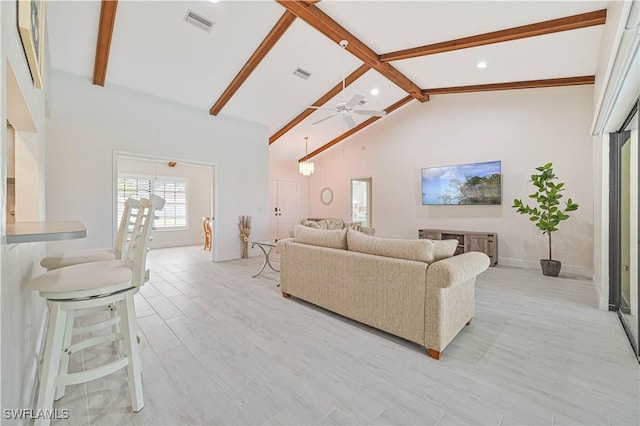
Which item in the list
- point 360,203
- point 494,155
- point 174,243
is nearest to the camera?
point 494,155

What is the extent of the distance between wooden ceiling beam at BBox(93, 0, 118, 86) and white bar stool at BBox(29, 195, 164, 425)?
8.99 ft

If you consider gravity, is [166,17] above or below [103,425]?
above

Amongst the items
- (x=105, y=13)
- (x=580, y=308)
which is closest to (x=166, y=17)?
(x=105, y=13)

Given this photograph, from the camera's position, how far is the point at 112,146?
4.41 meters

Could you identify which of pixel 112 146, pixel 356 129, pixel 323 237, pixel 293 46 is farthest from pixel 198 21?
pixel 356 129

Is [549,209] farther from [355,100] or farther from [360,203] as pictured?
[360,203]

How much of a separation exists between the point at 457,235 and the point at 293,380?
4.83 meters

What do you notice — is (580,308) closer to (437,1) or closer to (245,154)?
(437,1)

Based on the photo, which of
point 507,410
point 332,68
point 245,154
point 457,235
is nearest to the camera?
point 507,410

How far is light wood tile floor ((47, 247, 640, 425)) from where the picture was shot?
1.51 metres

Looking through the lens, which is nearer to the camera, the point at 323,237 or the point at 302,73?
the point at 323,237

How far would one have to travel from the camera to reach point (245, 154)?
614 centimetres

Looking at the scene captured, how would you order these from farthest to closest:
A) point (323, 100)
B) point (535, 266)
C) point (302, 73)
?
point (323, 100) → point (535, 266) → point (302, 73)

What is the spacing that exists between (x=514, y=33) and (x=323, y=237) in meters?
3.36
